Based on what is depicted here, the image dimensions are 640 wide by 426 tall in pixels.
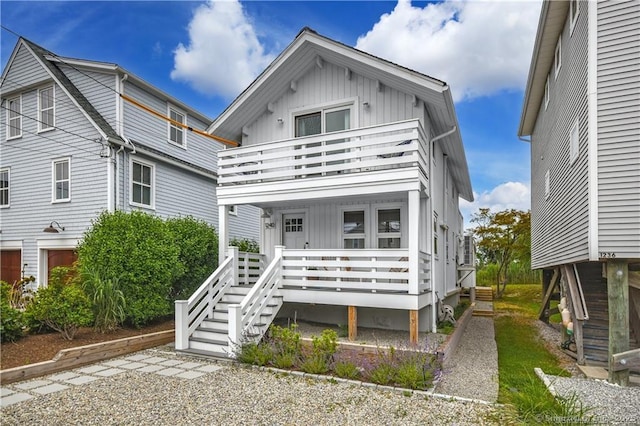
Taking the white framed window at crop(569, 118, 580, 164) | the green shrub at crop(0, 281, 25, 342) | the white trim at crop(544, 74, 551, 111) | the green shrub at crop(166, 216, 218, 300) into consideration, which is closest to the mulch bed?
the green shrub at crop(0, 281, 25, 342)

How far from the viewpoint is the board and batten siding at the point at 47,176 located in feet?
43.6

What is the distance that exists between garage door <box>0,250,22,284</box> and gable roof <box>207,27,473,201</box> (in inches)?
394

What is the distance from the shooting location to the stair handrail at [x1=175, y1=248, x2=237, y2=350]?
8195 mm

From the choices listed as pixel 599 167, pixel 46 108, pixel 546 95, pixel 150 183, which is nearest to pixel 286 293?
pixel 599 167

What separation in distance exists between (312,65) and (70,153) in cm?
934

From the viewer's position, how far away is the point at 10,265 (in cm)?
1518

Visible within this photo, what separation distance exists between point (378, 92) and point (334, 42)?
1.65m

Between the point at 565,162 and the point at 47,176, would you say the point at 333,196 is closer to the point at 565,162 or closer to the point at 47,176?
the point at 565,162

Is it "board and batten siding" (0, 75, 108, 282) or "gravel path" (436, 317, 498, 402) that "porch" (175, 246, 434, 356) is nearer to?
"gravel path" (436, 317, 498, 402)

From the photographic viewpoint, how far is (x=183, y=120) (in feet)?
53.8

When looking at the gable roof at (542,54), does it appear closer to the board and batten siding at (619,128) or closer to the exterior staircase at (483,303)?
the board and batten siding at (619,128)

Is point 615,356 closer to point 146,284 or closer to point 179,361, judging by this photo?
point 179,361

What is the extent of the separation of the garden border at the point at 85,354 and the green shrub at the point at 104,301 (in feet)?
2.38

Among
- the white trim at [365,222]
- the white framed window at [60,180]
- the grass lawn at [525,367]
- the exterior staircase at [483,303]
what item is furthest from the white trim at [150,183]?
the exterior staircase at [483,303]
